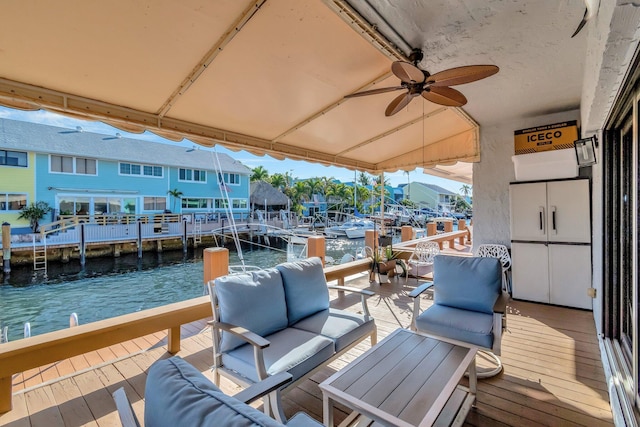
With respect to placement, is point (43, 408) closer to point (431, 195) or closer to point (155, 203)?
point (155, 203)

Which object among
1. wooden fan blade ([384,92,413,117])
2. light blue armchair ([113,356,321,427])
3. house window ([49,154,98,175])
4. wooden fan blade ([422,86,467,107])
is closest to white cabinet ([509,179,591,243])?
wooden fan blade ([422,86,467,107])

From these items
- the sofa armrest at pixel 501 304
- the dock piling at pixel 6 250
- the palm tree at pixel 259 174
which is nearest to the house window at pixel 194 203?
the dock piling at pixel 6 250

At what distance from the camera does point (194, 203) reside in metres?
17.1

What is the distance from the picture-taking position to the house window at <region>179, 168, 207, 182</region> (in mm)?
16516

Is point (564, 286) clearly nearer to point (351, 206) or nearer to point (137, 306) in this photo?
point (137, 306)

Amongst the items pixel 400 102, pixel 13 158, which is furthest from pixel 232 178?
pixel 400 102

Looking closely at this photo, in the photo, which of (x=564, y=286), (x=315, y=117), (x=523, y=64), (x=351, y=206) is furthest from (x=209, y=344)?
(x=351, y=206)

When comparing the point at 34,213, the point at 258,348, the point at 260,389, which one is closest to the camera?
the point at 260,389

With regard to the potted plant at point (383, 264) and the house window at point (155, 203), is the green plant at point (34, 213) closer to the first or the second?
the house window at point (155, 203)

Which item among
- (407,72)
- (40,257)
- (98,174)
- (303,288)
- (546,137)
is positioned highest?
(98,174)

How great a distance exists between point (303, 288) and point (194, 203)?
53.0ft

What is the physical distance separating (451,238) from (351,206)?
24.3 m

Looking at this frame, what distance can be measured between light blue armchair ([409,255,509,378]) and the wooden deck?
1.06 ft

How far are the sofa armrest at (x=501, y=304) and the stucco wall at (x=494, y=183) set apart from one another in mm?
2566
